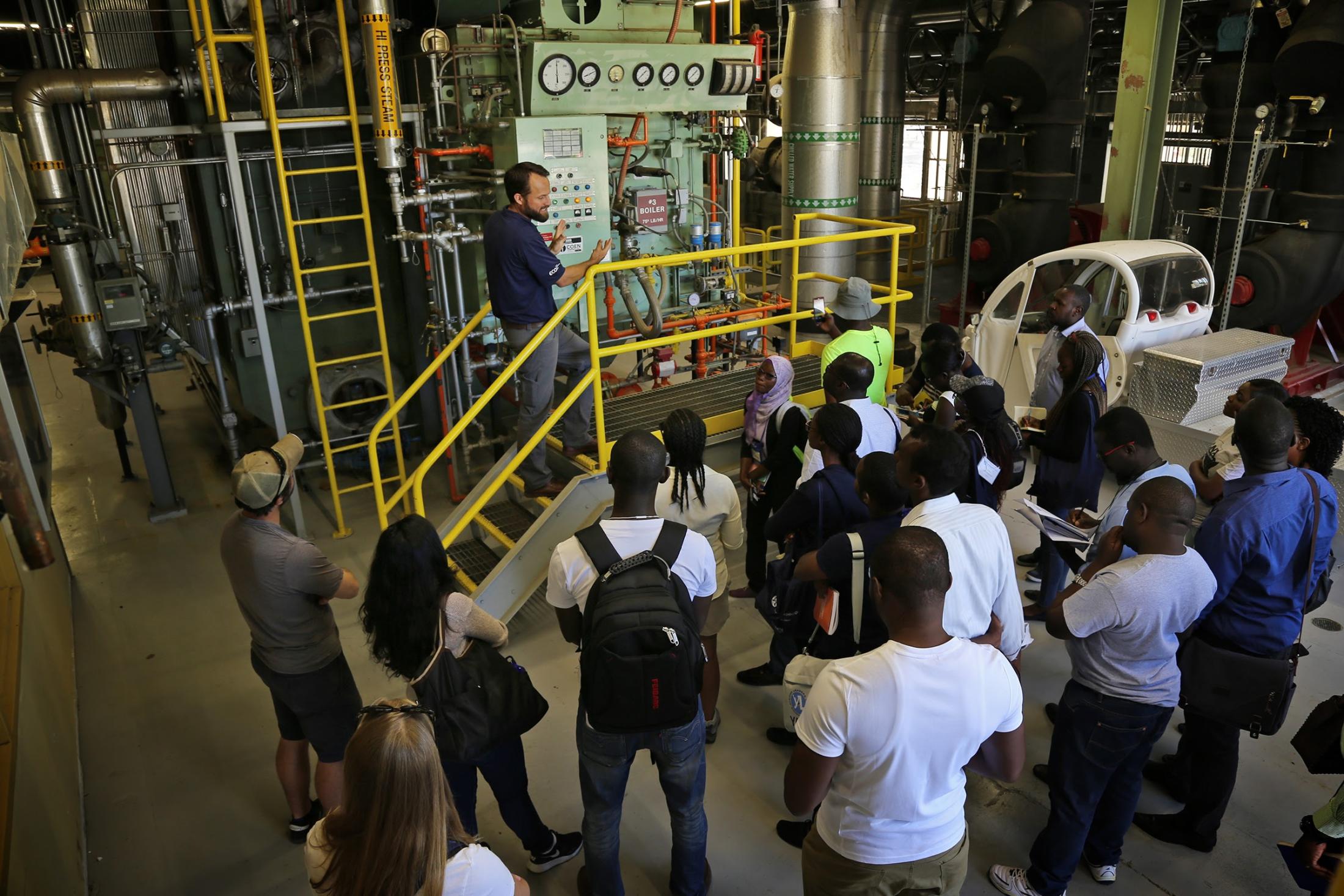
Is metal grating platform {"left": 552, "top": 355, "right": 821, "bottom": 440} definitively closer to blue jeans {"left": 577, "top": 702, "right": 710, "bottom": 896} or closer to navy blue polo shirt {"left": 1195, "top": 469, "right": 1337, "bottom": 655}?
blue jeans {"left": 577, "top": 702, "right": 710, "bottom": 896}

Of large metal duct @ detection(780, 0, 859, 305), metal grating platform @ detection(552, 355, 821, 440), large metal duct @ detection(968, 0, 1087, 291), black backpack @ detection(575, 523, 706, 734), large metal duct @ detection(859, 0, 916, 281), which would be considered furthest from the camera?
large metal duct @ detection(859, 0, 916, 281)

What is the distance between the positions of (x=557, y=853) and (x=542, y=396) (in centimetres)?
261

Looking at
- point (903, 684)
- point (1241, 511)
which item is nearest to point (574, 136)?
point (1241, 511)

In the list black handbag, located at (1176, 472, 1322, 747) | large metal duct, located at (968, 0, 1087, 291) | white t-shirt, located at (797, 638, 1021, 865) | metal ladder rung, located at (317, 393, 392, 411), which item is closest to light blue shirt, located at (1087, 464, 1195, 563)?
black handbag, located at (1176, 472, 1322, 747)

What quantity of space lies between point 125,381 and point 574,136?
3899 mm

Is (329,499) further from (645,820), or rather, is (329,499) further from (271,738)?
(645,820)

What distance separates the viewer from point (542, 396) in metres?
5.44

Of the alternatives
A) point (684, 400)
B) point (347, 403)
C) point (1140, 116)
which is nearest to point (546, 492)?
point (684, 400)

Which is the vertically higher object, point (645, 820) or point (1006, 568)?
point (1006, 568)

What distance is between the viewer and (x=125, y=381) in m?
6.93

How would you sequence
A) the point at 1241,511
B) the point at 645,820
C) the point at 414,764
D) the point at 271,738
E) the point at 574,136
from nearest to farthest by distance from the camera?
1. the point at 414,764
2. the point at 1241,511
3. the point at 645,820
4. the point at 271,738
5. the point at 574,136

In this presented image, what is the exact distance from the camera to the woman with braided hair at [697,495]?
370 cm

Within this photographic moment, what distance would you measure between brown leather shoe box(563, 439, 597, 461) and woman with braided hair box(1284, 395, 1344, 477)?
11.8 feet

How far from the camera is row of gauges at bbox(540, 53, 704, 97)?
243 inches
